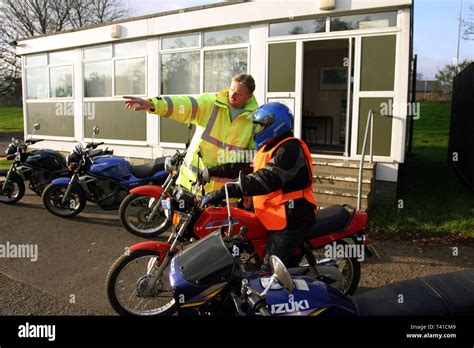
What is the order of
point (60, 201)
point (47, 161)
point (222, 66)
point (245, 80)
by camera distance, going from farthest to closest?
point (222, 66) < point (47, 161) < point (60, 201) < point (245, 80)

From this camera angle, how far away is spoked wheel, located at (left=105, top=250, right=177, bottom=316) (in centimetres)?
329

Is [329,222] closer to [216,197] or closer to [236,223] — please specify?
[236,223]

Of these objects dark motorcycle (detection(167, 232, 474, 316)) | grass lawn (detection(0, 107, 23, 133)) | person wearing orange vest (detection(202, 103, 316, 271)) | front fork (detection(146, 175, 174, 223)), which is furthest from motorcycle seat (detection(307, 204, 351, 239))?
grass lawn (detection(0, 107, 23, 133))

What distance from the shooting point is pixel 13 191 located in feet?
25.4

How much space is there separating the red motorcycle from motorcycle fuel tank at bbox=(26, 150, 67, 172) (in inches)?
193

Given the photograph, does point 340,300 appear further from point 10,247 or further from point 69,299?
point 10,247

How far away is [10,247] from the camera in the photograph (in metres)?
5.41

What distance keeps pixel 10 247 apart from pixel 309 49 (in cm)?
914

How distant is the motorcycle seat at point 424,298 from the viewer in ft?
6.89

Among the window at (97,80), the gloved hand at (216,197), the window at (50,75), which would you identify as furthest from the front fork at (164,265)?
the window at (50,75)

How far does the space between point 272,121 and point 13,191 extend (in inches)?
258

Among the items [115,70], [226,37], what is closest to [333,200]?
[226,37]

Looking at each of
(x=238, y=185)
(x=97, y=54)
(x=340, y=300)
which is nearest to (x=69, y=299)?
(x=238, y=185)

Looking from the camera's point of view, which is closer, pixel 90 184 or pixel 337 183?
pixel 90 184
